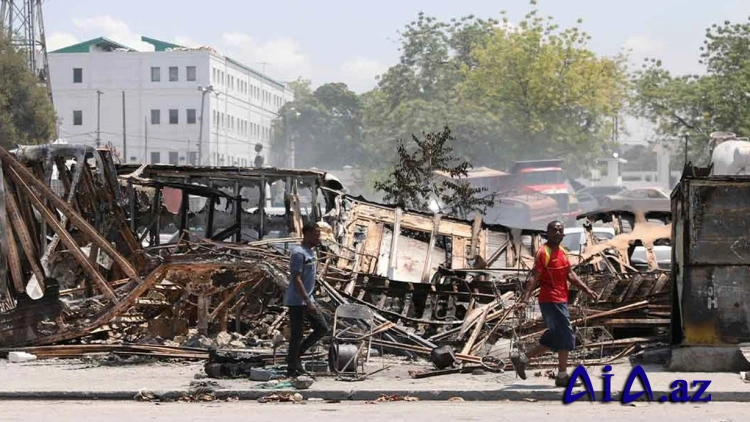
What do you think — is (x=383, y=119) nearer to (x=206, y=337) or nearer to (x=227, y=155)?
(x=227, y=155)

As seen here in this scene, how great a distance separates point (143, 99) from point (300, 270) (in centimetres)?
8955

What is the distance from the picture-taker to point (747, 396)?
12.4 meters

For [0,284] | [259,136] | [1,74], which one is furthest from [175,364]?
[259,136]

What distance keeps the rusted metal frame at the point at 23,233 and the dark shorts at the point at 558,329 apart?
7.47 metres

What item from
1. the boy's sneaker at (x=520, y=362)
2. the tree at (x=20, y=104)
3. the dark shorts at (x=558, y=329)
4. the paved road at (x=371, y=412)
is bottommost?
the paved road at (x=371, y=412)

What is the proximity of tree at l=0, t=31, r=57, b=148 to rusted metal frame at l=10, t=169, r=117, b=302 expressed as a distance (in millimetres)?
42704

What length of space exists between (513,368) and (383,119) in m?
84.0

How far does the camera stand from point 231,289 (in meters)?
16.5

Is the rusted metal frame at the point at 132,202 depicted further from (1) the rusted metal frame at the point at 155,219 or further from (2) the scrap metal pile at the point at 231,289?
(2) the scrap metal pile at the point at 231,289

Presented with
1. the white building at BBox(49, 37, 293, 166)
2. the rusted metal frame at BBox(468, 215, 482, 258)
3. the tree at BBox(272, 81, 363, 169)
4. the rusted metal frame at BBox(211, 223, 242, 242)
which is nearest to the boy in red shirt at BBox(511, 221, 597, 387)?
the rusted metal frame at BBox(468, 215, 482, 258)

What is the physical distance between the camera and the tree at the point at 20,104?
58969 millimetres

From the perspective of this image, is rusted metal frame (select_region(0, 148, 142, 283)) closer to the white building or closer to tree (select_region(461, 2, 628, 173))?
tree (select_region(461, 2, 628, 173))

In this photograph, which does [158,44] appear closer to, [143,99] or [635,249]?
[143,99]

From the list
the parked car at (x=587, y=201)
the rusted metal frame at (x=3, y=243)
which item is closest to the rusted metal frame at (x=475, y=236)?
the rusted metal frame at (x=3, y=243)
